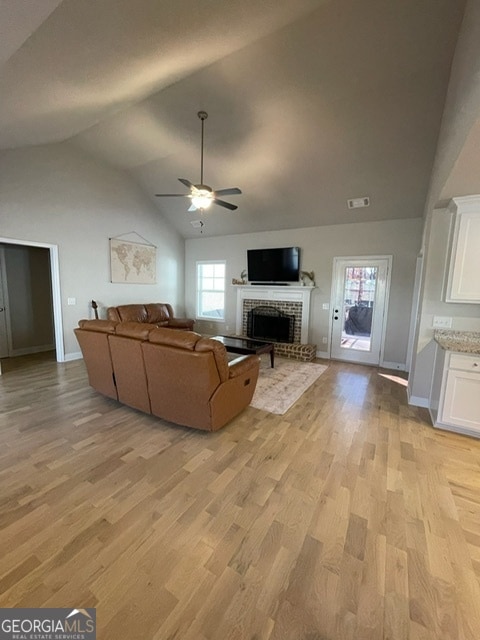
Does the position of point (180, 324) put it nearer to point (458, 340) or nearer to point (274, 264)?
point (274, 264)

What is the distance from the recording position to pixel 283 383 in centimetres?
416

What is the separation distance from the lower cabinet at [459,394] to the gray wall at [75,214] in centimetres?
583

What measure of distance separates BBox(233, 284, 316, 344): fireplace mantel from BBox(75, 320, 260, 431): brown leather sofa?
313cm

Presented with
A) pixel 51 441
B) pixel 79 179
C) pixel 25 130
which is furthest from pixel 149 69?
pixel 51 441

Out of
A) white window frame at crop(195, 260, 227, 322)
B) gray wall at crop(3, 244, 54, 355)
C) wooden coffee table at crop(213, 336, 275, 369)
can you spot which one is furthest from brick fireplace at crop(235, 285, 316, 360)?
gray wall at crop(3, 244, 54, 355)

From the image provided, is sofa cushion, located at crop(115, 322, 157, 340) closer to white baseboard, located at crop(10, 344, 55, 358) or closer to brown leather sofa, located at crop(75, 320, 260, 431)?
brown leather sofa, located at crop(75, 320, 260, 431)

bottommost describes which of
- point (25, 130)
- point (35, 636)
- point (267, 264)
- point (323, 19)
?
point (35, 636)

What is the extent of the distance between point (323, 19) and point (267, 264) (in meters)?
4.04

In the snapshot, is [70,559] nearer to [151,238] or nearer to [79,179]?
[79,179]

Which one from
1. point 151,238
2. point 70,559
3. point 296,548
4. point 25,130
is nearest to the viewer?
point 70,559

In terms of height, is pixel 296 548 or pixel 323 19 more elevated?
pixel 323 19

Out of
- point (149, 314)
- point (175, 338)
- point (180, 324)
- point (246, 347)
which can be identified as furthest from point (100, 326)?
point (180, 324)

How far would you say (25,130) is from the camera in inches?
134

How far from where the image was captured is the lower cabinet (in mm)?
2707
